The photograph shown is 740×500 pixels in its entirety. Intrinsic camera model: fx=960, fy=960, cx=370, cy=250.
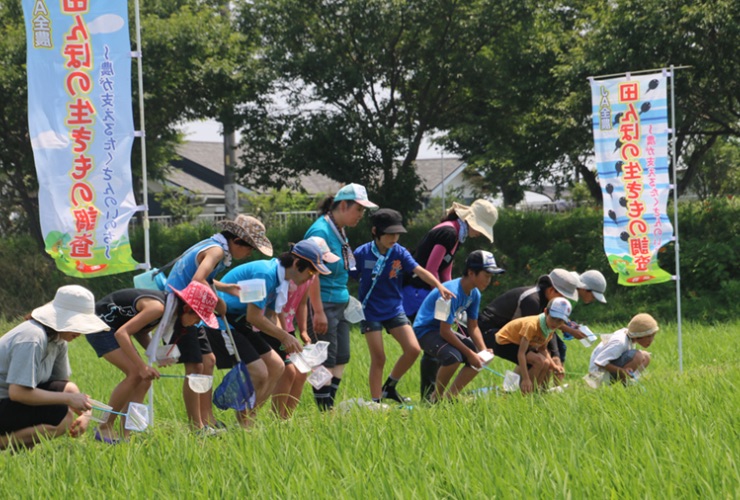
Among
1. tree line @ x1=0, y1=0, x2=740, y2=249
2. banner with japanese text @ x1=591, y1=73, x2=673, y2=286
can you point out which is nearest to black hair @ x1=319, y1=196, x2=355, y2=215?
banner with japanese text @ x1=591, y1=73, x2=673, y2=286

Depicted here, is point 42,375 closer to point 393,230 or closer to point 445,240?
point 393,230

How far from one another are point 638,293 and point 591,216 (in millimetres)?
2062

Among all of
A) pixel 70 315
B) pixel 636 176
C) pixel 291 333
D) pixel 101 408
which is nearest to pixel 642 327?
pixel 291 333

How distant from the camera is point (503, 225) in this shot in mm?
17328

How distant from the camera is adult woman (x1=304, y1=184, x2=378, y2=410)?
6359 millimetres

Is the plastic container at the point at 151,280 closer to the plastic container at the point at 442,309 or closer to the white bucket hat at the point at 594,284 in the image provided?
the plastic container at the point at 442,309

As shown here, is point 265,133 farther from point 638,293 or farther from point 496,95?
point 638,293

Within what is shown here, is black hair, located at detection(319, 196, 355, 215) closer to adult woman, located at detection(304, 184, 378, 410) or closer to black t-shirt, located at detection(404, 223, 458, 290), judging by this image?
adult woman, located at detection(304, 184, 378, 410)

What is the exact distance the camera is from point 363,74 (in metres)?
17.3

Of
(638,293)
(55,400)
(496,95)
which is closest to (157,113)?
(496,95)

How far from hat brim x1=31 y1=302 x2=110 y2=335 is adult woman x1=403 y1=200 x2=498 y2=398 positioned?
8.77 ft

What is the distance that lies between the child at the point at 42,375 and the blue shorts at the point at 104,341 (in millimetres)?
202

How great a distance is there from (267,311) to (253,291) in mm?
354

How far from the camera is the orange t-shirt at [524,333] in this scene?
253 inches
